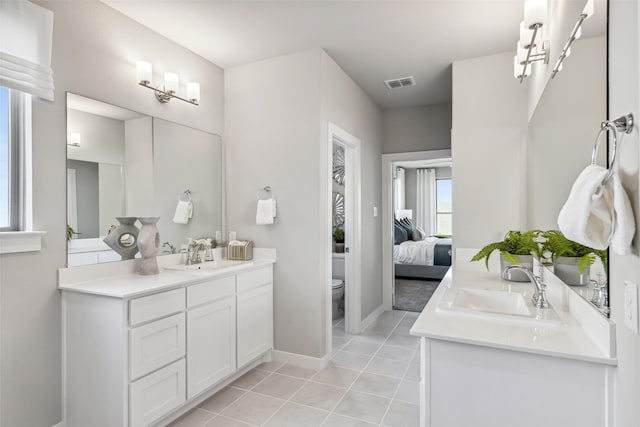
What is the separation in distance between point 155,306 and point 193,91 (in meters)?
1.69

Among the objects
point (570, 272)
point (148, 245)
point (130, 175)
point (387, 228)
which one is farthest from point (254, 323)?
point (387, 228)

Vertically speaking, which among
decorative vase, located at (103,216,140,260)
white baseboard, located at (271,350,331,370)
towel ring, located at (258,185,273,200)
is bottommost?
white baseboard, located at (271,350,331,370)

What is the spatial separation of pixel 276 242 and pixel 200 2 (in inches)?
70.2

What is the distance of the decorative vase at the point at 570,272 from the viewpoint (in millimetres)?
1367

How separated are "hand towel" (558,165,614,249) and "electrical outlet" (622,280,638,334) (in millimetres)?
115

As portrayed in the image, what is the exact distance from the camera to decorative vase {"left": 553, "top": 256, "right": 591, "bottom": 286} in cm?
137

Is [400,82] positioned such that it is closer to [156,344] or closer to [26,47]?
[26,47]

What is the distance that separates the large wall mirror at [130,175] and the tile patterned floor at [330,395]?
1149 mm

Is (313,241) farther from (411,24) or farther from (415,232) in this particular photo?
(415,232)

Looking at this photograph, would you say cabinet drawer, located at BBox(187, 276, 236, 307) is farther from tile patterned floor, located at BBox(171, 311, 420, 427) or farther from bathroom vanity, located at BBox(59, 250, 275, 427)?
tile patterned floor, located at BBox(171, 311, 420, 427)

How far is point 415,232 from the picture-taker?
7113 mm

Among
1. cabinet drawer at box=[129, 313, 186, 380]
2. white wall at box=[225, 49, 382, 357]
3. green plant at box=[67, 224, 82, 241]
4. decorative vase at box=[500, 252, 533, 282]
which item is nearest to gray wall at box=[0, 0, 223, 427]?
green plant at box=[67, 224, 82, 241]

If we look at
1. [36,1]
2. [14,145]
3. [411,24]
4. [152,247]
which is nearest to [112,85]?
[36,1]

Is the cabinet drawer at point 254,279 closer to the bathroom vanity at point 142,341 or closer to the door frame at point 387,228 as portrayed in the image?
the bathroom vanity at point 142,341
